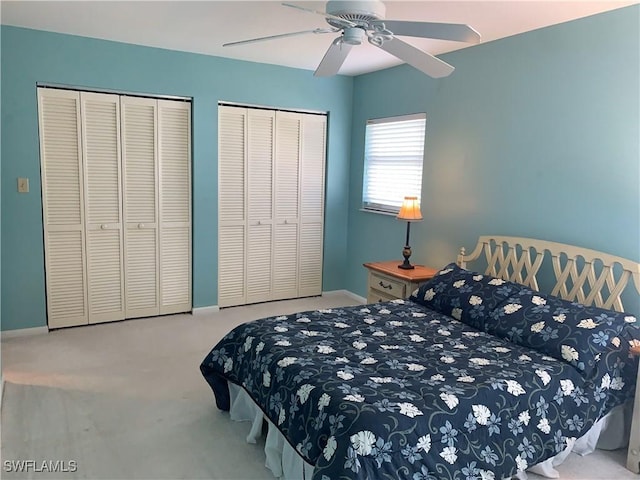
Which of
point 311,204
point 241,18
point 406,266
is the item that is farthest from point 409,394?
point 311,204

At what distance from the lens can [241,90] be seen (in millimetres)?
4555

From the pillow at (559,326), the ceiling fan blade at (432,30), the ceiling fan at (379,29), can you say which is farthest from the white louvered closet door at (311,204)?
the ceiling fan blade at (432,30)

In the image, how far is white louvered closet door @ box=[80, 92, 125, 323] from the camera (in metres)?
4.02

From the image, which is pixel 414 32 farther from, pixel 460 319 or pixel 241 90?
pixel 241 90

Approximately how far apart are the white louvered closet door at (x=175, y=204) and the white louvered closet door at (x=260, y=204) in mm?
592

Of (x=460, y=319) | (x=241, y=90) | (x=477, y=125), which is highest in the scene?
(x=241, y=90)

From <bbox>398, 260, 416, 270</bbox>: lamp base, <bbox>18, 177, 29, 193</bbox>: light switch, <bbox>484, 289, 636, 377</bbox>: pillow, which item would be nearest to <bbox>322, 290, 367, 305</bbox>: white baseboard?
<bbox>398, 260, 416, 270</bbox>: lamp base

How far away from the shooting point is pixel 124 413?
2.82 m

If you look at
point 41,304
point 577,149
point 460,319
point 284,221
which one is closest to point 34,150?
point 41,304

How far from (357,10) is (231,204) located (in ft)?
9.47

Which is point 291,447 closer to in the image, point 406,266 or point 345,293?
point 406,266

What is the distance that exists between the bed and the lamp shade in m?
0.81

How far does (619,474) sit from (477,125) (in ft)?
8.01

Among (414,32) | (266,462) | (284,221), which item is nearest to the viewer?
(414,32)
